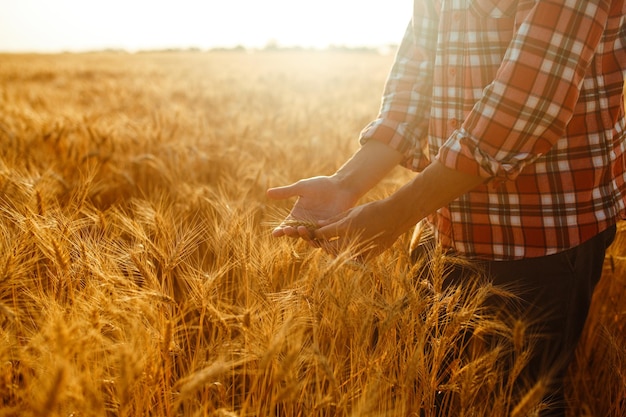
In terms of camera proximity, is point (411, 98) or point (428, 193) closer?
point (428, 193)

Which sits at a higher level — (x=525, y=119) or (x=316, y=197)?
(x=525, y=119)

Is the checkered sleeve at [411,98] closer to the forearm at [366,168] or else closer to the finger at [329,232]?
the forearm at [366,168]

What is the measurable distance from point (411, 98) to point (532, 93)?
0.43 m

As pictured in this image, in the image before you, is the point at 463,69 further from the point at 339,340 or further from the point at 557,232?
the point at 339,340

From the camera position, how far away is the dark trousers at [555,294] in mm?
959

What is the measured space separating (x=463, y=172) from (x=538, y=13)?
0.98ft

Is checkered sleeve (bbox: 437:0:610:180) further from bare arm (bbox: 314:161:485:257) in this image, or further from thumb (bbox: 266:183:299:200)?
thumb (bbox: 266:183:299:200)

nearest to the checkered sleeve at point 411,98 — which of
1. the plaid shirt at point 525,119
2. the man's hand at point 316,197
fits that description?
the plaid shirt at point 525,119

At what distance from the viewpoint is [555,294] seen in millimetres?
965

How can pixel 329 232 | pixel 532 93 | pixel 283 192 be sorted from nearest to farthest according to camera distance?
1. pixel 532 93
2. pixel 329 232
3. pixel 283 192

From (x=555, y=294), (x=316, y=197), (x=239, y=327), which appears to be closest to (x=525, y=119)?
(x=555, y=294)

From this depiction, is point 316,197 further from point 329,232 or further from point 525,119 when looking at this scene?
point 525,119

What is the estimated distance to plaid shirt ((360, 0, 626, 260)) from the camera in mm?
807

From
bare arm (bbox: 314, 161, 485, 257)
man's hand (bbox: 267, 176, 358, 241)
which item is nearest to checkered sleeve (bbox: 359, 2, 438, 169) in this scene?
man's hand (bbox: 267, 176, 358, 241)
